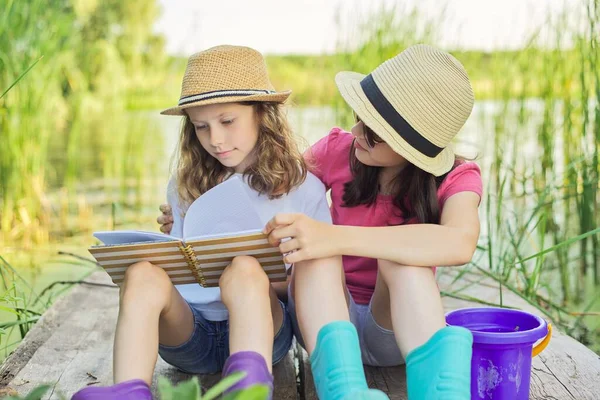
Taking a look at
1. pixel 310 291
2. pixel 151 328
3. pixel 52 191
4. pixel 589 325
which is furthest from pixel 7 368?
pixel 52 191

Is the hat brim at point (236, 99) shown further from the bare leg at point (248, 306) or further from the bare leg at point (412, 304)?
the bare leg at point (412, 304)

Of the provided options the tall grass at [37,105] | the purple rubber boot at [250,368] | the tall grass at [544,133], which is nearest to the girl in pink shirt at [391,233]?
the purple rubber boot at [250,368]

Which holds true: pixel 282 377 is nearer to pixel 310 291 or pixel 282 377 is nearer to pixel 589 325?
pixel 310 291

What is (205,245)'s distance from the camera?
1525 millimetres

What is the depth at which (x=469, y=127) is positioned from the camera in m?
5.22

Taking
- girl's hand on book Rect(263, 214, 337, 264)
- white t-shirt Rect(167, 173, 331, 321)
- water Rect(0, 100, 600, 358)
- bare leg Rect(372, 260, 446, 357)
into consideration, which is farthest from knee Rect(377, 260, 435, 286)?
water Rect(0, 100, 600, 358)

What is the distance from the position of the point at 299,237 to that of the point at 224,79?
0.53m

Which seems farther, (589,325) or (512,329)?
(589,325)

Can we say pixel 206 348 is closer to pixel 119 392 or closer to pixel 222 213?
pixel 222 213

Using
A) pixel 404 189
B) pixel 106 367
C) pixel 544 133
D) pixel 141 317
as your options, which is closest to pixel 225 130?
pixel 404 189

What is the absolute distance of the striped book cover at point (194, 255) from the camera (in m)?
1.52

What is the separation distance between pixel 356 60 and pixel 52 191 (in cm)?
281

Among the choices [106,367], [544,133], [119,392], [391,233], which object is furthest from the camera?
[544,133]

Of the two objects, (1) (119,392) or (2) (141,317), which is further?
(2) (141,317)
